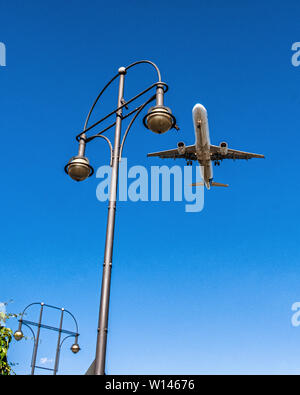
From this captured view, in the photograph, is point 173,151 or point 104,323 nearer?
point 104,323

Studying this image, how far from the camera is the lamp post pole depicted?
5.98 m

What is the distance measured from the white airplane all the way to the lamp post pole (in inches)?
1310

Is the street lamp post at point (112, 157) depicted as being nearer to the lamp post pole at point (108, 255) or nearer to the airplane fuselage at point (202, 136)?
the lamp post pole at point (108, 255)

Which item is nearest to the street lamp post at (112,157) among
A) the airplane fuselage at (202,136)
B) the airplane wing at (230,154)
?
the airplane fuselage at (202,136)

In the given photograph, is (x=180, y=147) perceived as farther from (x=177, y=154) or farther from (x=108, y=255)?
(x=108, y=255)

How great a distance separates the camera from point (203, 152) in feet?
144

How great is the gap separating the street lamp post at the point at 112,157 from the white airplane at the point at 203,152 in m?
33.0

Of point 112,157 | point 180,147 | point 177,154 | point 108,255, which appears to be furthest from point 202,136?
point 108,255

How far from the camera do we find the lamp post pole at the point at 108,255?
19.6 feet
